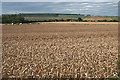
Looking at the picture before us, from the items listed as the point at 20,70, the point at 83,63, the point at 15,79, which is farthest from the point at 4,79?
the point at 83,63

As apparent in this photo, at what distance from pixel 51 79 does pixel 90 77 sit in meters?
1.51

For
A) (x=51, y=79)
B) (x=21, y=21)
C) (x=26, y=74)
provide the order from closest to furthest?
(x=51, y=79) < (x=26, y=74) < (x=21, y=21)

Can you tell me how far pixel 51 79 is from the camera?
11.5 meters

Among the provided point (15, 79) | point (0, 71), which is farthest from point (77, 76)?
point (0, 71)

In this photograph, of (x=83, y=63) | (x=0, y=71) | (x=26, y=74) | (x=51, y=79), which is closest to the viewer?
(x=51, y=79)

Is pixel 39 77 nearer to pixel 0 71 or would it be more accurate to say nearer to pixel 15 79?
pixel 15 79

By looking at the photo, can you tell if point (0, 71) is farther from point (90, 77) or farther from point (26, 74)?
point (90, 77)

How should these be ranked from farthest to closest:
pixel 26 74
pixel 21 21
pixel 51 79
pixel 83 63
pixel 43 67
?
pixel 21 21, pixel 83 63, pixel 43 67, pixel 26 74, pixel 51 79

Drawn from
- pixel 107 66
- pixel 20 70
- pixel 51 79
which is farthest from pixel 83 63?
pixel 51 79

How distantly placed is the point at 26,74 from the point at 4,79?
1.22 metres

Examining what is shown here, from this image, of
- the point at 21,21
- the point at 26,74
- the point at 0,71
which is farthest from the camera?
Answer: the point at 21,21

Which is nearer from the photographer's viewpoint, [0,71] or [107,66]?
[0,71]

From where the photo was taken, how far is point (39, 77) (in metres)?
11.9

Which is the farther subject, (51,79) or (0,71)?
(0,71)
